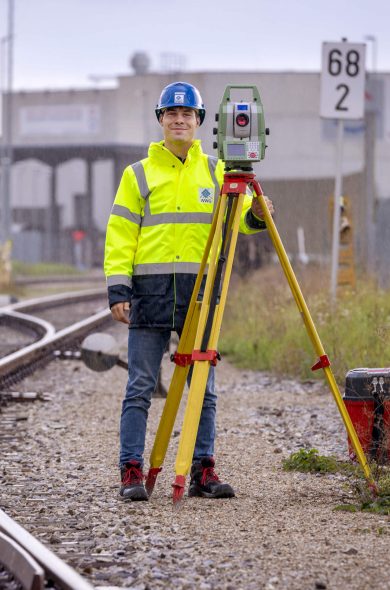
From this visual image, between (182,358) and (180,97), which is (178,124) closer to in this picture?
(180,97)

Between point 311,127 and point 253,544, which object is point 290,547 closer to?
point 253,544

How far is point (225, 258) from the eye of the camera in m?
6.02

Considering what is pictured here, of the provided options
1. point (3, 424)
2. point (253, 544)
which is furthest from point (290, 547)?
point (3, 424)

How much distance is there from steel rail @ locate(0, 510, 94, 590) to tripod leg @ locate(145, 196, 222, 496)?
105cm

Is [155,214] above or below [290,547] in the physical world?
above

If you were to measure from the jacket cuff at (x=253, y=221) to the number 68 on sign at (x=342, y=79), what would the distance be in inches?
287

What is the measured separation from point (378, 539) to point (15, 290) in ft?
80.7

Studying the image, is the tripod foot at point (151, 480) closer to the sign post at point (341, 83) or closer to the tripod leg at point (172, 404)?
the tripod leg at point (172, 404)

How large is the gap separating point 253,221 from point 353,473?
1.38 m

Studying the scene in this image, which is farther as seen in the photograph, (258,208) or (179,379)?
(179,379)

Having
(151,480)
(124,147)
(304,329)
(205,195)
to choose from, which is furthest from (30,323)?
(124,147)

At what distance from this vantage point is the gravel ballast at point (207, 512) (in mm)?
4828

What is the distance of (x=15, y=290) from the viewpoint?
29.5m

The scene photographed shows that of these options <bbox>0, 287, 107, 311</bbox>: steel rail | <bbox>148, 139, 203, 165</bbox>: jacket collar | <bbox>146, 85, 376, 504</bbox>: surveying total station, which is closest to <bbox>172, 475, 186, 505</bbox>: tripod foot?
<bbox>146, 85, 376, 504</bbox>: surveying total station
